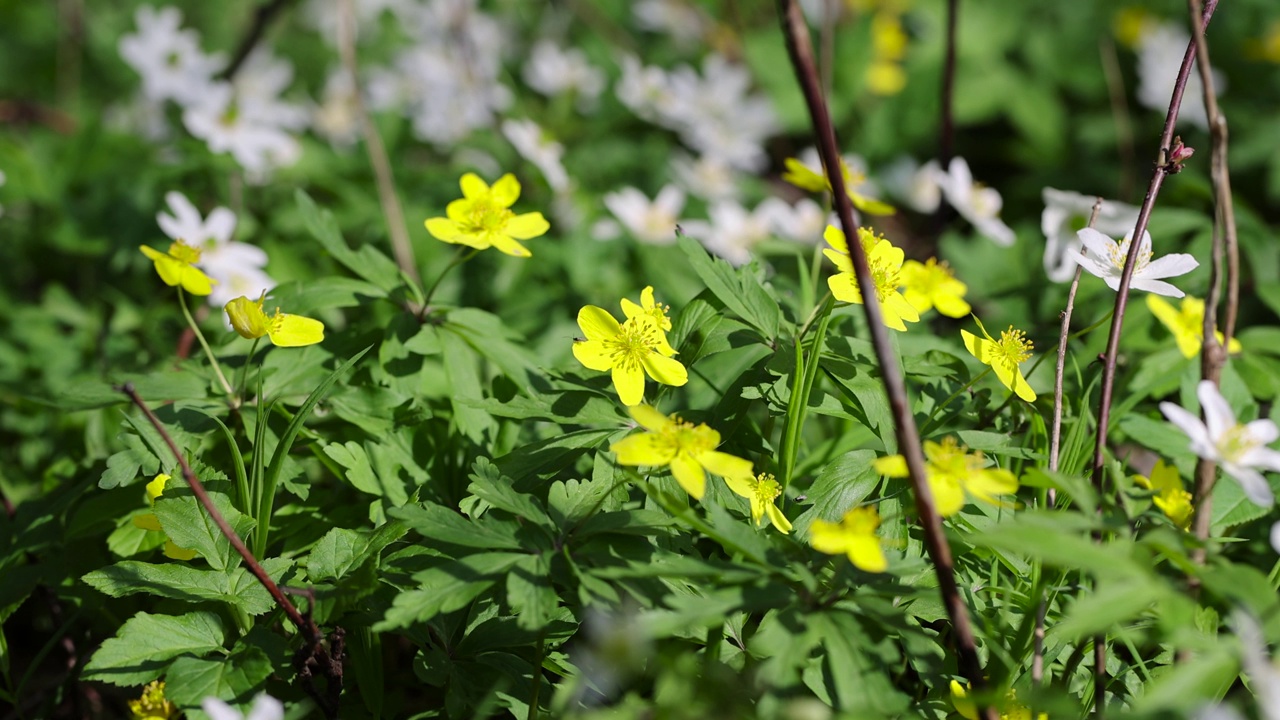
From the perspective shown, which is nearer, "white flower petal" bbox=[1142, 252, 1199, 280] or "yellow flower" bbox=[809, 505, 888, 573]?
"yellow flower" bbox=[809, 505, 888, 573]

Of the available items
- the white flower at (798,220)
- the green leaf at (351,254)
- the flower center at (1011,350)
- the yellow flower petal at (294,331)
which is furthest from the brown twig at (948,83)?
the yellow flower petal at (294,331)

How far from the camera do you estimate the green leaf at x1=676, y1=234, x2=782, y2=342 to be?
1.56 m

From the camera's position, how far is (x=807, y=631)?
1186 millimetres

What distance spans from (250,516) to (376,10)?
15.3ft

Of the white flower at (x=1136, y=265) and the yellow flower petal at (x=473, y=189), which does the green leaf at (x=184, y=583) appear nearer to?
the yellow flower petal at (x=473, y=189)

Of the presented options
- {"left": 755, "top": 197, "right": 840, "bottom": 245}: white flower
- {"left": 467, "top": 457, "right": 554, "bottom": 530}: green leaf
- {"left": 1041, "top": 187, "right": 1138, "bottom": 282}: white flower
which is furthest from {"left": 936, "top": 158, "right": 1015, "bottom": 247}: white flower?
{"left": 467, "top": 457, "right": 554, "bottom": 530}: green leaf

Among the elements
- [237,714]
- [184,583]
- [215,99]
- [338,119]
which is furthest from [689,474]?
[338,119]

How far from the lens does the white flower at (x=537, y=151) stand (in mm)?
3002

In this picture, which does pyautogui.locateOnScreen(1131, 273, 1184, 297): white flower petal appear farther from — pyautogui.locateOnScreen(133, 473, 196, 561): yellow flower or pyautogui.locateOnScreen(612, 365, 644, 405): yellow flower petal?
pyautogui.locateOnScreen(133, 473, 196, 561): yellow flower

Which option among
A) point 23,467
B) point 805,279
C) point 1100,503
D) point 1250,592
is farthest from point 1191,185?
point 23,467

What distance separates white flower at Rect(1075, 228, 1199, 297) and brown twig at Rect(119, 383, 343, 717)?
1.34 metres

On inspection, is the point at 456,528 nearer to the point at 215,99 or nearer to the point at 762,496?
the point at 762,496

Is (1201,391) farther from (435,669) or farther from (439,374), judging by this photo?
(439,374)

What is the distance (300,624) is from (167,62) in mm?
2716
